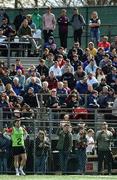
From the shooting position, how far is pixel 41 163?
30.8m

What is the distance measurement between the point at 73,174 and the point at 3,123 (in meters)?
2.98

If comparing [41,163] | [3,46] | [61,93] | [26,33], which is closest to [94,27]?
[26,33]

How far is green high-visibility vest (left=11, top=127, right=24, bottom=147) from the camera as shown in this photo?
1188 inches

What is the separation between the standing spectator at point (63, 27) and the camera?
37.4 metres

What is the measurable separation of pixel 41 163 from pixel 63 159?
0.69m

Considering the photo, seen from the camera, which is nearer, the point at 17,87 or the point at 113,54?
the point at 17,87

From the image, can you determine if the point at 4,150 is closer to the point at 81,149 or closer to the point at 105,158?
the point at 81,149

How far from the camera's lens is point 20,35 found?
37.4 metres

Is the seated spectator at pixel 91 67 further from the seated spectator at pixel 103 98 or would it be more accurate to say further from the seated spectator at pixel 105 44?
the seated spectator at pixel 105 44

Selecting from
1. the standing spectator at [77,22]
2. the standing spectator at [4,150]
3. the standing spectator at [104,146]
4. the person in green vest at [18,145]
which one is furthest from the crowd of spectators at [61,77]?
the standing spectator at [4,150]

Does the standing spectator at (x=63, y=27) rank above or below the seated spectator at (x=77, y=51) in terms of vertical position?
above

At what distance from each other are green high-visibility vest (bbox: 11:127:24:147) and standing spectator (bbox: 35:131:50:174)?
775mm

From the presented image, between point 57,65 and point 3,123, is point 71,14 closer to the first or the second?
point 57,65

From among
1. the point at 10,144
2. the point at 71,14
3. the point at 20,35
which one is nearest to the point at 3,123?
the point at 10,144
